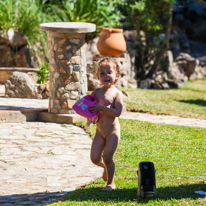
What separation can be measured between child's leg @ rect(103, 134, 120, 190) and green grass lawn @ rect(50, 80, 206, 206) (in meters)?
0.10

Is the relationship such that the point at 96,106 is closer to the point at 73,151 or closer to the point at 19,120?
the point at 73,151

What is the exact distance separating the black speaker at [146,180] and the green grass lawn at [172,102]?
496 centimetres

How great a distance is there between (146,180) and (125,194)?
0.29 meters

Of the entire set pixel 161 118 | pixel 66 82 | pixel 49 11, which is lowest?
pixel 161 118

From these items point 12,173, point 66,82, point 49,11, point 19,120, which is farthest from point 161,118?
point 49,11

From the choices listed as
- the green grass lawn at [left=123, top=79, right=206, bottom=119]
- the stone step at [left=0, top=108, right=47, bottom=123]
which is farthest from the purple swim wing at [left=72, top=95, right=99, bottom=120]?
the green grass lawn at [left=123, top=79, right=206, bottom=119]

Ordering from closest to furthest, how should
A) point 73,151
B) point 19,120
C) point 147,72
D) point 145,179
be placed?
point 145,179 < point 73,151 < point 19,120 < point 147,72

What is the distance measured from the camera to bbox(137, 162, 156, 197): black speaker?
354 centimetres

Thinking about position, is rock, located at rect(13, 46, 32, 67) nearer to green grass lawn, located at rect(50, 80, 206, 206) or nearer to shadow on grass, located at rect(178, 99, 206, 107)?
green grass lawn, located at rect(50, 80, 206, 206)

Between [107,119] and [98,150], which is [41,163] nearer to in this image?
[98,150]

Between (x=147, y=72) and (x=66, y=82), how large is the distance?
282 inches

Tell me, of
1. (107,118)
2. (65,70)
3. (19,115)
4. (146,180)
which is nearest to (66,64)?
(65,70)

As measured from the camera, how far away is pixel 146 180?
3.57 m

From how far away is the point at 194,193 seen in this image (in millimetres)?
3752
